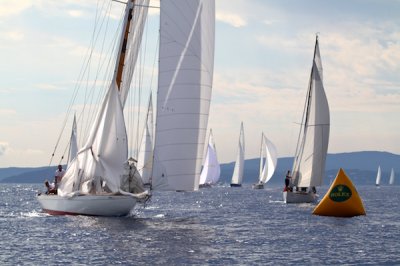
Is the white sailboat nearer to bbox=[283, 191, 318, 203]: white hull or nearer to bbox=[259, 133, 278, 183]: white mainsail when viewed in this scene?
bbox=[283, 191, 318, 203]: white hull

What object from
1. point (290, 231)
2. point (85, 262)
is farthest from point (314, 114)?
A: point (85, 262)

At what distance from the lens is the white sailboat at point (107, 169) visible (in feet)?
149

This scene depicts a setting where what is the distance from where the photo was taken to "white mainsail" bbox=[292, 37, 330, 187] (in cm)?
7025

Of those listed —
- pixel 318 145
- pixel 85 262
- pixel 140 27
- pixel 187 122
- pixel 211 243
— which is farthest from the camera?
pixel 318 145

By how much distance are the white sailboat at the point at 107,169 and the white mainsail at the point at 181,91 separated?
274 inches

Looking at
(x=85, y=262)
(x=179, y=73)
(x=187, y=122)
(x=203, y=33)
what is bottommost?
(x=85, y=262)

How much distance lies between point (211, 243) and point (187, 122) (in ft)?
23.2

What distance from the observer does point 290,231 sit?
144 ft

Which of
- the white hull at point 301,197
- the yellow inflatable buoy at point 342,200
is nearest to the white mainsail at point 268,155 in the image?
the white hull at point 301,197

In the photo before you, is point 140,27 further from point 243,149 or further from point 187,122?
point 243,149

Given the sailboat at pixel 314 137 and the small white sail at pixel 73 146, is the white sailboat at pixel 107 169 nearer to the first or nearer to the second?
the sailboat at pixel 314 137

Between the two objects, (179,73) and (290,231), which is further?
(290,231)

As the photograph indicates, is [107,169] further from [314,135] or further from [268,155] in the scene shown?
[268,155]

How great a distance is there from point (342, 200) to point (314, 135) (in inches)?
728
